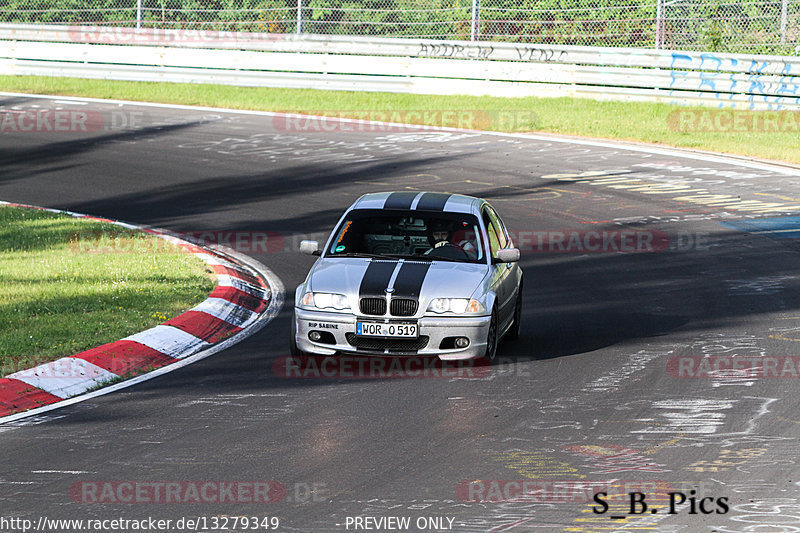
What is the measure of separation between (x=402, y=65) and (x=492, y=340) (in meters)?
18.0

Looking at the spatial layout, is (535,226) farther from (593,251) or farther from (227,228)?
(227,228)

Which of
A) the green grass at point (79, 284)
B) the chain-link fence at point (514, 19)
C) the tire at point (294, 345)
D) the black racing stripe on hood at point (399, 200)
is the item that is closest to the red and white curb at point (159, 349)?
the green grass at point (79, 284)

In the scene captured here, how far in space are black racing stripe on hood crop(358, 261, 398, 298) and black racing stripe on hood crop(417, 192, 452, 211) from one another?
840 millimetres

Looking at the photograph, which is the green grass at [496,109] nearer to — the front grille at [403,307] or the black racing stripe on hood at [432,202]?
the black racing stripe on hood at [432,202]

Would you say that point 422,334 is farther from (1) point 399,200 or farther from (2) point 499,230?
(2) point 499,230

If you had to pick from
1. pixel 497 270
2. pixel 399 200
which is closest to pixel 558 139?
pixel 399 200

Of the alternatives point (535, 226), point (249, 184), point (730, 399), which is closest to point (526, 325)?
point (730, 399)

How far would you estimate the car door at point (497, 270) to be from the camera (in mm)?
9430

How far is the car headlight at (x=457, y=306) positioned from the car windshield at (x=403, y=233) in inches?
38.7

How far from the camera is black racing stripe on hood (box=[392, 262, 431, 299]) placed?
8875 millimetres

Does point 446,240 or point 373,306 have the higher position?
point 446,240

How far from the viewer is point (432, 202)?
403 inches

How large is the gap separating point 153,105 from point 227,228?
467 inches

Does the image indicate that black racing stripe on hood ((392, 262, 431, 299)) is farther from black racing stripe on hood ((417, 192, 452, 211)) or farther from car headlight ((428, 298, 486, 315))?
black racing stripe on hood ((417, 192, 452, 211))
